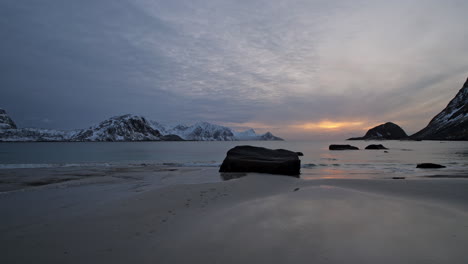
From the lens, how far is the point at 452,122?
6083 inches

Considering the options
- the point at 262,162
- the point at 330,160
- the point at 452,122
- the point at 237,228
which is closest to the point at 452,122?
the point at 452,122

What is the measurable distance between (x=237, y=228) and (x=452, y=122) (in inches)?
8125

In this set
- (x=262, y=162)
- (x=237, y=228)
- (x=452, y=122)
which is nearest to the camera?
(x=237, y=228)

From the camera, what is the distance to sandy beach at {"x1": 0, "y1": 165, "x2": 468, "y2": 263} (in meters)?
3.58

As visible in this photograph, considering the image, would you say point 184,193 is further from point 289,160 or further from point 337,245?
point 289,160

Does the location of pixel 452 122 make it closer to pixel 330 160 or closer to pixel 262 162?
pixel 330 160

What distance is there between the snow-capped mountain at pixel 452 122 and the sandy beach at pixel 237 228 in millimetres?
167031

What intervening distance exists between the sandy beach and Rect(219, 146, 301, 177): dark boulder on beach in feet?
22.0

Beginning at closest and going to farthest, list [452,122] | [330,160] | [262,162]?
1. [262,162]
2. [330,160]
3. [452,122]

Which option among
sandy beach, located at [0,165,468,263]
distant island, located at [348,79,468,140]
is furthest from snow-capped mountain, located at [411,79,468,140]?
sandy beach, located at [0,165,468,263]

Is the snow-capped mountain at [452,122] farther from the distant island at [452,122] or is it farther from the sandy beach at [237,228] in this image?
the sandy beach at [237,228]

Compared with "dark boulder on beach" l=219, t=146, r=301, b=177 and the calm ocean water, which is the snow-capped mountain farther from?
"dark boulder on beach" l=219, t=146, r=301, b=177

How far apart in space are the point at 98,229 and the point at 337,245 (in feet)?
14.8

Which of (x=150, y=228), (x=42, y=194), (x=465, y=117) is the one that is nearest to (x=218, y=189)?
(x=150, y=228)
